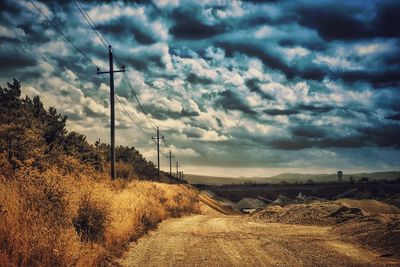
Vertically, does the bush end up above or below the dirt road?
above

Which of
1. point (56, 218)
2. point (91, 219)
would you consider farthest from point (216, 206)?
point (56, 218)

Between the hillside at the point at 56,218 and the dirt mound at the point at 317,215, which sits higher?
the hillside at the point at 56,218

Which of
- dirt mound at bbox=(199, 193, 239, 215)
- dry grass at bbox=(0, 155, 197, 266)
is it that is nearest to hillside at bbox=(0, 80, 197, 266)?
dry grass at bbox=(0, 155, 197, 266)

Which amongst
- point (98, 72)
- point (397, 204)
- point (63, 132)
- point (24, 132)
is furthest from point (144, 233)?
point (397, 204)

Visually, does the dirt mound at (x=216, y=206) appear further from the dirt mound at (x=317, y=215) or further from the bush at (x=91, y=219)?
the bush at (x=91, y=219)

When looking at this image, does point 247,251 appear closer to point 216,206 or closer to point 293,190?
point 216,206

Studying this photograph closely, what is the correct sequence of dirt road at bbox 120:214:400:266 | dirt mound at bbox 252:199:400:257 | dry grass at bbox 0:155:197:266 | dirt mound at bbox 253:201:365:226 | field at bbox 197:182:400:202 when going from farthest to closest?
field at bbox 197:182:400:202 → dirt mound at bbox 253:201:365:226 → dirt mound at bbox 252:199:400:257 → dirt road at bbox 120:214:400:266 → dry grass at bbox 0:155:197:266

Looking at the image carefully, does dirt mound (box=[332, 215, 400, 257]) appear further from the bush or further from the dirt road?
the bush

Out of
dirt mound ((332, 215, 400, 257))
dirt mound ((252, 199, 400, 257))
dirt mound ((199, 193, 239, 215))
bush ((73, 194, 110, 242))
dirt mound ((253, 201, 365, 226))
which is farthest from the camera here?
dirt mound ((199, 193, 239, 215))

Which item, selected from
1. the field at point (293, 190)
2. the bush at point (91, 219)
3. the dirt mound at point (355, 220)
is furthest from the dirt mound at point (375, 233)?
the field at point (293, 190)

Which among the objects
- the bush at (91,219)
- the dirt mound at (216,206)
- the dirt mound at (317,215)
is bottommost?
the dirt mound at (216,206)

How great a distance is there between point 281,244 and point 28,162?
13.7 m

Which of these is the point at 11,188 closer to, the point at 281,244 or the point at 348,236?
the point at 281,244

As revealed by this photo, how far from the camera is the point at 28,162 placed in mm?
20234
